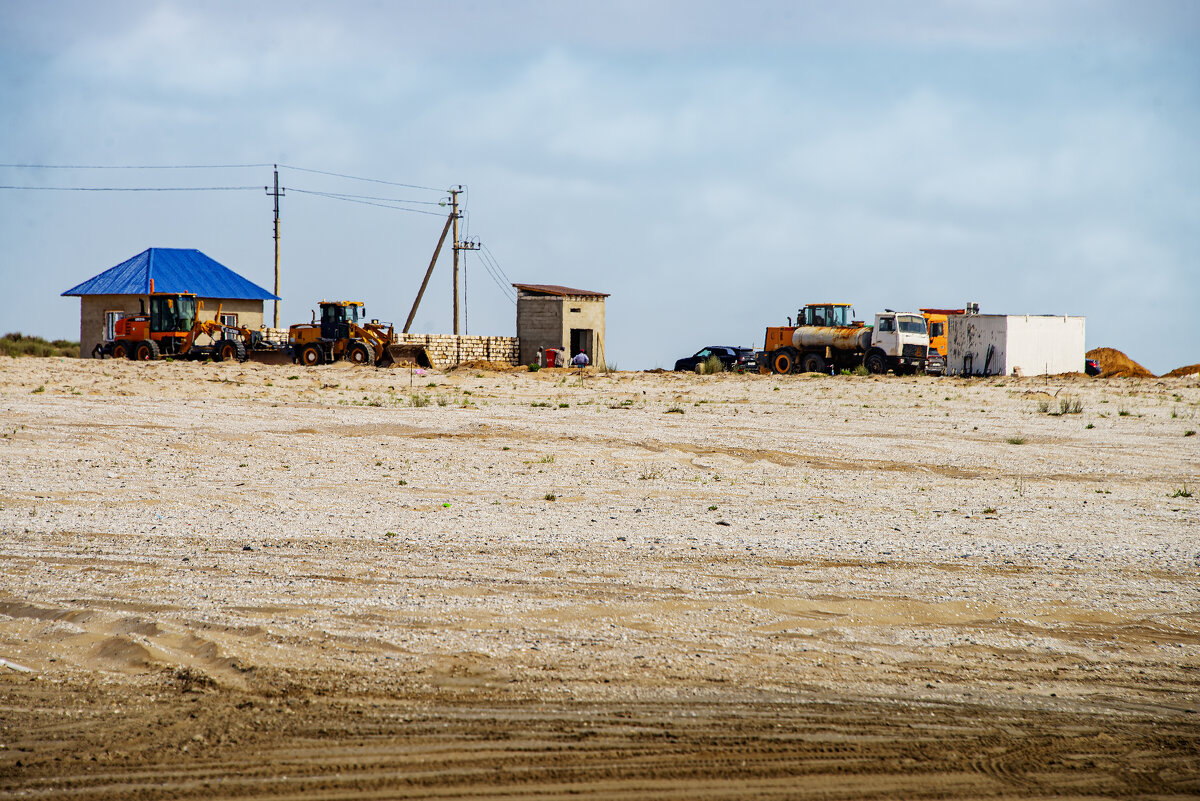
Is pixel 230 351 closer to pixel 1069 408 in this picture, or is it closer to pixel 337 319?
pixel 337 319

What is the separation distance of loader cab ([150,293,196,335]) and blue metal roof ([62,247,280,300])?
12.1 m

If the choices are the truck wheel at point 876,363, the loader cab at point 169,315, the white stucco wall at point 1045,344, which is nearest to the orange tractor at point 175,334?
the loader cab at point 169,315

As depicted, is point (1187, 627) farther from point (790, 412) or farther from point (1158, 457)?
point (790, 412)

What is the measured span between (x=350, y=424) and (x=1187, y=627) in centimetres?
1491

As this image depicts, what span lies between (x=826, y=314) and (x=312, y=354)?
18.9 m

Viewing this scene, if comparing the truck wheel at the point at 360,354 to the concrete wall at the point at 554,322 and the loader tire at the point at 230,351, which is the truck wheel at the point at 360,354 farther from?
the concrete wall at the point at 554,322

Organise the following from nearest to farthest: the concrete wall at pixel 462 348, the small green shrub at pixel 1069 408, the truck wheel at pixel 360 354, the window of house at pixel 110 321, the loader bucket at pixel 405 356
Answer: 1. the small green shrub at pixel 1069 408
2. the truck wheel at pixel 360 354
3. the loader bucket at pixel 405 356
4. the concrete wall at pixel 462 348
5. the window of house at pixel 110 321

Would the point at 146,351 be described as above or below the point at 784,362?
above

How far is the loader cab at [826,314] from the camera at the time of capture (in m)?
40.2

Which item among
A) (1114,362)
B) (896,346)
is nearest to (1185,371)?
(1114,362)

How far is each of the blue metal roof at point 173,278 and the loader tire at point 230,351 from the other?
14253 mm

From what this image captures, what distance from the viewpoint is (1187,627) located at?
721 cm

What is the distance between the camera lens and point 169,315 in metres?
41.3

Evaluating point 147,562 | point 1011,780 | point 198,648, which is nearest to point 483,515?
point 147,562
